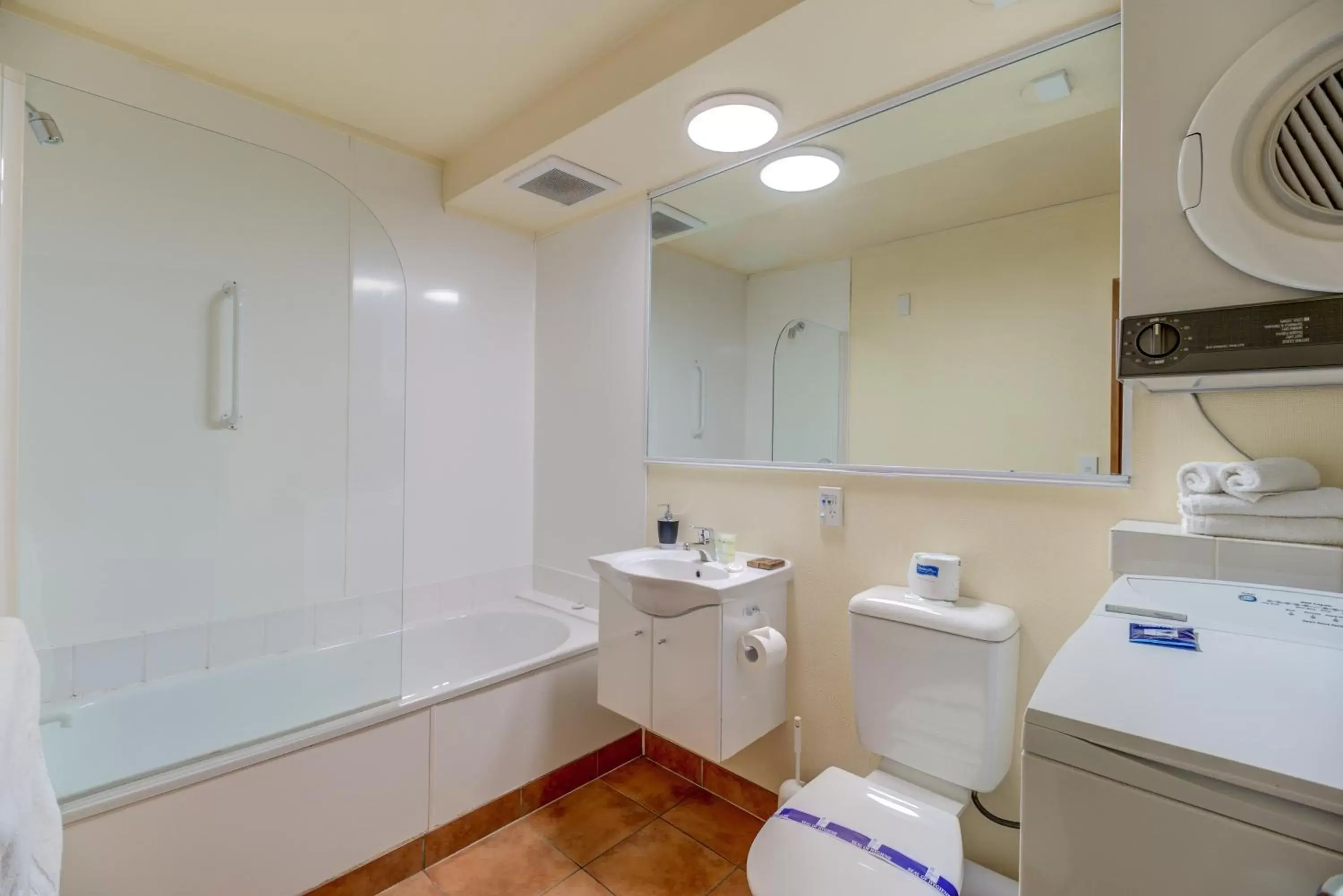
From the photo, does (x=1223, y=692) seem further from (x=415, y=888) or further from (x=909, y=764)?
(x=415, y=888)

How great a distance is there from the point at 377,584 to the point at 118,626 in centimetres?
75

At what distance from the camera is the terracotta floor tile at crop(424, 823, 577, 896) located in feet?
5.66

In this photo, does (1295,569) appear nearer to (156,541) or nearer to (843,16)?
(843,16)

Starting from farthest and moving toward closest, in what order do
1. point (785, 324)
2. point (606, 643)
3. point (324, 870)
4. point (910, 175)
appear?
1. point (785, 324)
2. point (606, 643)
3. point (910, 175)
4. point (324, 870)

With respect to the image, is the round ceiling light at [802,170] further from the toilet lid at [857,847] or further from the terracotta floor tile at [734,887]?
the terracotta floor tile at [734,887]

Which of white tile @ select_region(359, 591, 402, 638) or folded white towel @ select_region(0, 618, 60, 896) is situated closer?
folded white towel @ select_region(0, 618, 60, 896)

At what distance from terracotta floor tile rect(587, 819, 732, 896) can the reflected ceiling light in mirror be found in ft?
7.78

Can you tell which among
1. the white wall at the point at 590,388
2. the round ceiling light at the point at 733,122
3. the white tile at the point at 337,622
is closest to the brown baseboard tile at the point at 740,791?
the white wall at the point at 590,388

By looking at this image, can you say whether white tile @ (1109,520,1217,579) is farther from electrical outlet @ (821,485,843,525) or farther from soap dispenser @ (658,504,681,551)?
soap dispenser @ (658,504,681,551)

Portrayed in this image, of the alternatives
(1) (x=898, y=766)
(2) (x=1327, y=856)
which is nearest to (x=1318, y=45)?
(2) (x=1327, y=856)

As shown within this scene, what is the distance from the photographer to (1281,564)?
99 centimetres

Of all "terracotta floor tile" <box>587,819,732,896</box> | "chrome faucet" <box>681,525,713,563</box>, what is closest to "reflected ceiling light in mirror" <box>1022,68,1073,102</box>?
"chrome faucet" <box>681,525,713,563</box>

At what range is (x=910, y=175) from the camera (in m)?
1.86

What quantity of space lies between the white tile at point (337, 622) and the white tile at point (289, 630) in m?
0.03
